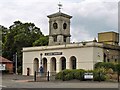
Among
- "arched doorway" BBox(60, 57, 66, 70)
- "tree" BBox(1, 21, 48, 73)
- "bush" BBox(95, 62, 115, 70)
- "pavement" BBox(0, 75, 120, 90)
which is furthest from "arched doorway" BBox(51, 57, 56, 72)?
"pavement" BBox(0, 75, 120, 90)

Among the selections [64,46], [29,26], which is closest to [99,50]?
[64,46]

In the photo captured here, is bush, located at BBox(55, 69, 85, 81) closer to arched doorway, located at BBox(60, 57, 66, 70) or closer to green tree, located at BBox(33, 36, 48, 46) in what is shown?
arched doorway, located at BBox(60, 57, 66, 70)

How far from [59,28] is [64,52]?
6016 mm

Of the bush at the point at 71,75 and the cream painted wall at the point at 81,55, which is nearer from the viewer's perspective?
the bush at the point at 71,75

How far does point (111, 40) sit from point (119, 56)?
467cm

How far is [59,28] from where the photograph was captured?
51.6 metres

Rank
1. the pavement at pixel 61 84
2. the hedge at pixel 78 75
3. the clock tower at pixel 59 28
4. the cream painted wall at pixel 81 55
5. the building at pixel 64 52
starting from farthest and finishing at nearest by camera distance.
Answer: the clock tower at pixel 59 28, the building at pixel 64 52, the cream painted wall at pixel 81 55, the hedge at pixel 78 75, the pavement at pixel 61 84

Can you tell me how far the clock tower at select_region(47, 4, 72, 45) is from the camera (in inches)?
2031

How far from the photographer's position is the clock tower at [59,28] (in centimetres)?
5159

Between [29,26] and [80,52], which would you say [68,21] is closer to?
[80,52]

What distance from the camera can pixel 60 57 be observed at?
156ft

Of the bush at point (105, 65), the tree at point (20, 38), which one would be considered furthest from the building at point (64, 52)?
the tree at point (20, 38)

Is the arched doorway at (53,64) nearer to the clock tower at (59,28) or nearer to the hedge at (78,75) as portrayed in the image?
the clock tower at (59,28)

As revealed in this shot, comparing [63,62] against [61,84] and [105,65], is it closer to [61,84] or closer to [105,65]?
[105,65]
